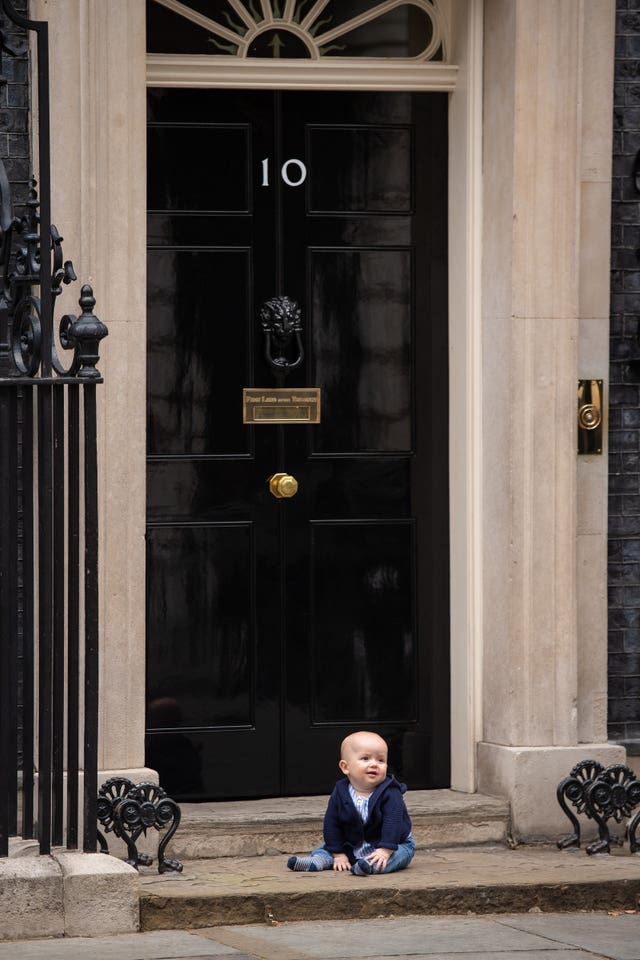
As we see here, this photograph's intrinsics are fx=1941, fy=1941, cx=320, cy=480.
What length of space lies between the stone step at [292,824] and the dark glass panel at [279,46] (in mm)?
3128

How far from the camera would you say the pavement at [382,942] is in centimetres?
626

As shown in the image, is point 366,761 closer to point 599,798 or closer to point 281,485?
point 599,798

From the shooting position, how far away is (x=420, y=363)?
8.34m

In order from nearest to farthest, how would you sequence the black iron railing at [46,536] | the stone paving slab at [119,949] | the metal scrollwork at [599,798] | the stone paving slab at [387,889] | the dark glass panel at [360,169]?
1. the stone paving slab at [119,949]
2. the black iron railing at [46,536]
3. the stone paving slab at [387,889]
4. the metal scrollwork at [599,798]
5. the dark glass panel at [360,169]

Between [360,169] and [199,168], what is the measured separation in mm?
695

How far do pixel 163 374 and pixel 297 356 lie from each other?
570 millimetres

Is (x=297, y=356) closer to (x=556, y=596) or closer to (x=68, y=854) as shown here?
(x=556, y=596)

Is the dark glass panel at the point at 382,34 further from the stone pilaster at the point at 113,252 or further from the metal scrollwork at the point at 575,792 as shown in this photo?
the metal scrollwork at the point at 575,792

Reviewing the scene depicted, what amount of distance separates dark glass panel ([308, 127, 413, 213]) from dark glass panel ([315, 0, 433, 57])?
330mm

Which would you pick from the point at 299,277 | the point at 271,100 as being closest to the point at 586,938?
the point at 299,277

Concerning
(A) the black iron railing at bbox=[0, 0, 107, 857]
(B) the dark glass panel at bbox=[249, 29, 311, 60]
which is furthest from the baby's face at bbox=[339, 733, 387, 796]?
(B) the dark glass panel at bbox=[249, 29, 311, 60]

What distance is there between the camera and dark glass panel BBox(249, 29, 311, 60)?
816 centimetres

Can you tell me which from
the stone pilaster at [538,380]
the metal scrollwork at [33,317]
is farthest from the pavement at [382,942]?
the metal scrollwork at [33,317]

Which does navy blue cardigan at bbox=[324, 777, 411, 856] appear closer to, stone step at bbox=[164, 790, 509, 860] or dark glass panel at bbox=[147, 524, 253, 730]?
stone step at bbox=[164, 790, 509, 860]
